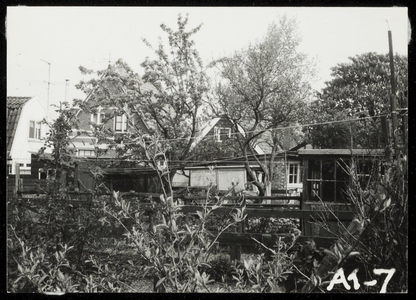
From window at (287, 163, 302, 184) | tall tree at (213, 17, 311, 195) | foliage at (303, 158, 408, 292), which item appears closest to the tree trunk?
tall tree at (213, 17, 311, 195)

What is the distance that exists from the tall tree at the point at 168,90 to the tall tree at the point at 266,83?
3414 millimetres

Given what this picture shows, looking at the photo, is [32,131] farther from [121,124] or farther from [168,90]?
[168,90]

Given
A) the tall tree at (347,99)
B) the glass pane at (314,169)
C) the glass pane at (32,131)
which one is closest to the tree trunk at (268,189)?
the tall tree at (347,99)

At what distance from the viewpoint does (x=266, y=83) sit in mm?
21000

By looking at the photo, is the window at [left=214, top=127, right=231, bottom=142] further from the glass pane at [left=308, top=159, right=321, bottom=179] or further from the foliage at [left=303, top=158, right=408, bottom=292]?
the foliage at [left=303, top=158, right=408, bottom=292]

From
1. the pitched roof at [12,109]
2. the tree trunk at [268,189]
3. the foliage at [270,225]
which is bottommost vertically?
the foliage at [270,225]

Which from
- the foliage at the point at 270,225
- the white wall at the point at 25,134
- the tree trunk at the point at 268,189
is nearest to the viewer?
the foliage at the point at 270,225

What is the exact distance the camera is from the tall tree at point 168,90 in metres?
17.5

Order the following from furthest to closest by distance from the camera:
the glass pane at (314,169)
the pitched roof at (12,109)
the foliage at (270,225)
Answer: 1. the glass pane at (314,169)
2. the foliage at (270,225)
3. the pitched roof at (12,109)

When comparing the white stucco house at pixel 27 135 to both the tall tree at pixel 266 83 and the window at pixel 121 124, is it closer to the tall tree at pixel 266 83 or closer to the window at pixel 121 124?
the window at pixel 121 124

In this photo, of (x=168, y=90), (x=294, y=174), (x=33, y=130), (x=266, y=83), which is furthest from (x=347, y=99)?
(x=33, y=130)

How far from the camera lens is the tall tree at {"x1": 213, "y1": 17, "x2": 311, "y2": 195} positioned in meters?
21.1
